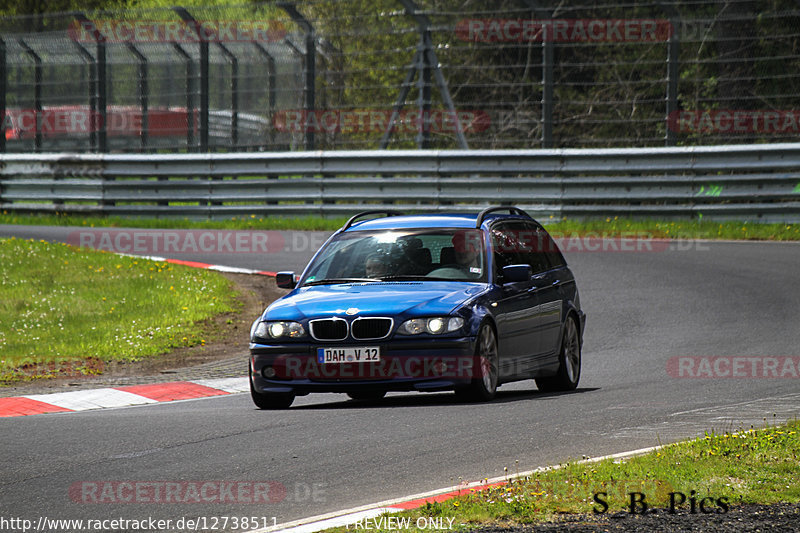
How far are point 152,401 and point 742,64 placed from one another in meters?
13.5

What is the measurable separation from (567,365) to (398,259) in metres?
1.95

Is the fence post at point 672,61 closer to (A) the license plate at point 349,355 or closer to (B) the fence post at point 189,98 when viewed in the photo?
(B) the fence post at point 189,98

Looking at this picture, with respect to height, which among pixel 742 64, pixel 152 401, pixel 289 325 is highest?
pixel 742 64

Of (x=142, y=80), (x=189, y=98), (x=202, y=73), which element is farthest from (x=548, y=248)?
(x=142, y=80)

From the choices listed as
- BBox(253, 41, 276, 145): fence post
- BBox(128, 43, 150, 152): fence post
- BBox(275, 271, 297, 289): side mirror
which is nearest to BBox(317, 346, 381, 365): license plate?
BBox(275, 271, 297, 289): side mirror

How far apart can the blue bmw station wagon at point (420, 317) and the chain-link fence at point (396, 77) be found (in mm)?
10308

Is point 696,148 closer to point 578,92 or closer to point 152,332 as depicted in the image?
point 578,92

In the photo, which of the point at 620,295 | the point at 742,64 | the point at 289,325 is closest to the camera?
the point at 289,325

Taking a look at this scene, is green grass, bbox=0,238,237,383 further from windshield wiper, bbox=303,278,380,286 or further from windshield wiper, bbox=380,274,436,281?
windshield wiper, bbox=380,274,436,281

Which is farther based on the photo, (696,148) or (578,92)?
(578,92)

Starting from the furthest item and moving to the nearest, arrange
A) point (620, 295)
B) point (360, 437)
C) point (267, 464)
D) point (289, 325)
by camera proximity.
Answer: point (620, 295), point (289, 325), point (360, 437), point (267, 464)

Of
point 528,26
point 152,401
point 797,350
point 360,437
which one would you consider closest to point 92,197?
point 528,26

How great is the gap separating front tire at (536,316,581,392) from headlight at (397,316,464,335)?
212cm

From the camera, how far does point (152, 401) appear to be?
11.2 meters
